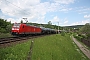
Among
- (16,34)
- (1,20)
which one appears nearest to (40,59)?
(16,34)

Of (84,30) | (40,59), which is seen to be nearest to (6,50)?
(40,59)

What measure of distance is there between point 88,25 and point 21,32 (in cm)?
8734

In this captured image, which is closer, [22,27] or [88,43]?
[22,27]

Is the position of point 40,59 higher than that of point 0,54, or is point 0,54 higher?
point 0,54

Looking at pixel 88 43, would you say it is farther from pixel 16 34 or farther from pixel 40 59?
pixel 40 59

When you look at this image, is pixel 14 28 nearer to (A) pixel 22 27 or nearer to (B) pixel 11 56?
(A) pixel 22 27

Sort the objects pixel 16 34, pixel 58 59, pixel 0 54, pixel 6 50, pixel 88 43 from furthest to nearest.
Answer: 1. pixel 88 43
2. pixel 16 34
3. pixel 58 59
4. pixel 6 50
5. pixel 0 54

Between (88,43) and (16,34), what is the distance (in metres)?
33.4

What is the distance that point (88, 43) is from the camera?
58719 mm

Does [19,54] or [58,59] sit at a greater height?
[19,54]

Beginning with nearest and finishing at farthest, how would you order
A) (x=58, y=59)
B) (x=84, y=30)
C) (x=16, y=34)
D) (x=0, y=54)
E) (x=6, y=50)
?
(x=0, y=54) < (x=6, y=50) < (x=58, y=59) < (x=16, y=34) < (x=84, y=30)

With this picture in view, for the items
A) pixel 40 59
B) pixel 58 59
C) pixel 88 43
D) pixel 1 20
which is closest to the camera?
pixel 40 59

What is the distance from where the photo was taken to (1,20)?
7338 cm

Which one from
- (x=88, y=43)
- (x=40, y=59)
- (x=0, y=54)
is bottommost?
(x=88, y=43)
